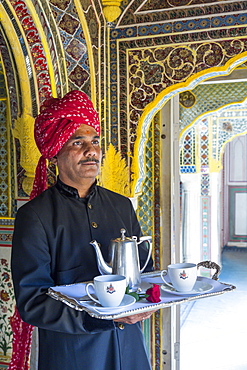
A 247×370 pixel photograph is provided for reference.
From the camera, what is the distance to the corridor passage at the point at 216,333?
4488 mm

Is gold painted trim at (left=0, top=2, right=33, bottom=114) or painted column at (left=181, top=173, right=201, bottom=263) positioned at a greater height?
gold painted trim at (left=0, top=2, right=33, bottom=114)

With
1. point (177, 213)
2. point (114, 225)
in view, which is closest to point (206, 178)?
point (177, 213)

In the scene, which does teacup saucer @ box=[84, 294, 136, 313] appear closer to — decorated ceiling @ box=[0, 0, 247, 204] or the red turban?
the red turban

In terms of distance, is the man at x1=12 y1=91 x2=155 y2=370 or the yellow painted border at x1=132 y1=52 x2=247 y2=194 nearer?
the man at x1=12 y1=91 x2=155 y2=370

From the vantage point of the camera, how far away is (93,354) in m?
1.78

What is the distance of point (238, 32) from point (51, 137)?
1342 millimetres

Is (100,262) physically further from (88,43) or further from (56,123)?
(88,43)

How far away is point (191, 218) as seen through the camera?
738 cm

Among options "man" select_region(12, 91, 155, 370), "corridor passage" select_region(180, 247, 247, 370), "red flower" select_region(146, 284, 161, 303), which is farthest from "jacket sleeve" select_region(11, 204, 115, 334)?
"corridor passage" select_region(180, 247, 247, 370)

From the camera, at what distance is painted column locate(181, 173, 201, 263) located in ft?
24.0

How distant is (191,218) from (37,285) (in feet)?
19.3

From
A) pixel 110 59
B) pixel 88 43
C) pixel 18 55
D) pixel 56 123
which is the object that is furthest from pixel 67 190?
pixel 110 59

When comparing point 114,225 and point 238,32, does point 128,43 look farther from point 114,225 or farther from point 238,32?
point 114,225

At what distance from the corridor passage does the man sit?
2.82 m
